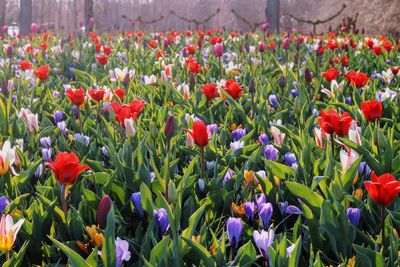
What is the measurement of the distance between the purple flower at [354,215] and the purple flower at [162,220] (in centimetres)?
55

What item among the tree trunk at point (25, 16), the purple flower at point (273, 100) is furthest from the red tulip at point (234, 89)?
the tree trunk at point (25, 16)

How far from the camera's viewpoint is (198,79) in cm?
431

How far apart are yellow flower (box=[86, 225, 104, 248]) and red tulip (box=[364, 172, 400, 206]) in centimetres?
76

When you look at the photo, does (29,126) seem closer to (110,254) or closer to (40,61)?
(110,254)

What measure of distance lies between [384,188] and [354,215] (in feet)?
0.57

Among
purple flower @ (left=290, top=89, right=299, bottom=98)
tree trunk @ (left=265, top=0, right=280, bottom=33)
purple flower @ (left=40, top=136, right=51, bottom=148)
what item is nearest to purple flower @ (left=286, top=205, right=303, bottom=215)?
purple flower @ (left=40, top=136, right=51, bottom=148)

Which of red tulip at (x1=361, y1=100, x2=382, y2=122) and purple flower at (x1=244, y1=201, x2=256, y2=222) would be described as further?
red tulip at (x1=361, y1=100, x2=382, y2=122)

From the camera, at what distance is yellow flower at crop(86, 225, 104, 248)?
4.87ft

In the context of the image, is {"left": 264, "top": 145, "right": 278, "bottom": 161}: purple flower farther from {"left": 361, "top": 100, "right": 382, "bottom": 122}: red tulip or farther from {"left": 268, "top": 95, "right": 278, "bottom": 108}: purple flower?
{"left": 268, "top": 95, "right": 278, "bottom": 108}: purple flower

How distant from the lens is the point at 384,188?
1.42 m

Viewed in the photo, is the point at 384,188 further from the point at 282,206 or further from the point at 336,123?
the point at 336,123

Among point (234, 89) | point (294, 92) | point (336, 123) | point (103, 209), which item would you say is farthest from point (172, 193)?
point (294, 92)

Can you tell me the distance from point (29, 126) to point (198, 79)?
2.05 meters

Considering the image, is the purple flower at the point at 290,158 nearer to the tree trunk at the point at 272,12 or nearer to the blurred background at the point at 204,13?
the tree trunk at the point at 272,12
